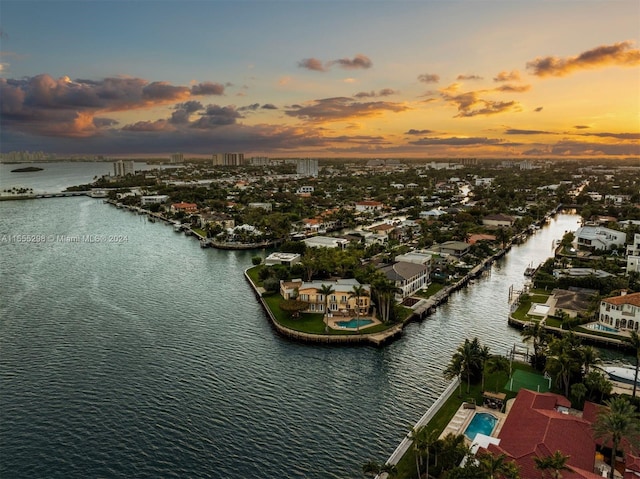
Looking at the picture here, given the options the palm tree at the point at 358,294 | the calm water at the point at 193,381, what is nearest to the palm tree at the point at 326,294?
the palm tree at the point at 358,294

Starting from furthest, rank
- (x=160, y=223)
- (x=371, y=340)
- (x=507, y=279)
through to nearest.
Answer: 1. (x=160, y=223)
2. (x=507, y=279)
3. (x=371, y=340)

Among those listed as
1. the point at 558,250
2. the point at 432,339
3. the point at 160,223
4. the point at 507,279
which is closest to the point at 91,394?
the point at 432,339

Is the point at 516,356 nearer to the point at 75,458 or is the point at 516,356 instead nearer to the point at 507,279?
the point at 507,279

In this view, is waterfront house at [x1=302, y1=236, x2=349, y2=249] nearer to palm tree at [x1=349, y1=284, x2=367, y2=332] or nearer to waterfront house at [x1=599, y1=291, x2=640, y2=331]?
palm tree at [x1=349, y1=284, x2=367, y2=332]

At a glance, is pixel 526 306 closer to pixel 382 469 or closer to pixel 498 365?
pixel 498 365

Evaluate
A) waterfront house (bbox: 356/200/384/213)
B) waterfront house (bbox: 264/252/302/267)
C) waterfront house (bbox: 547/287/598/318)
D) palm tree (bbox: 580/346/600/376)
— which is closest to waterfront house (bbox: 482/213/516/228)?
waterfront house (bbox: 356/200/384/213)

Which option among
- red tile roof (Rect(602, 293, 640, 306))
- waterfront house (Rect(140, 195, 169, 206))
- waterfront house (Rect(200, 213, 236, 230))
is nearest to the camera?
red tile roof (Rect(602, 293, 640, 306))

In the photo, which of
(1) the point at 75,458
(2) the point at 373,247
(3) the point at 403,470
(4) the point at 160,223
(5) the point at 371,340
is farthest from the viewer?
(4) the point at 160,223
